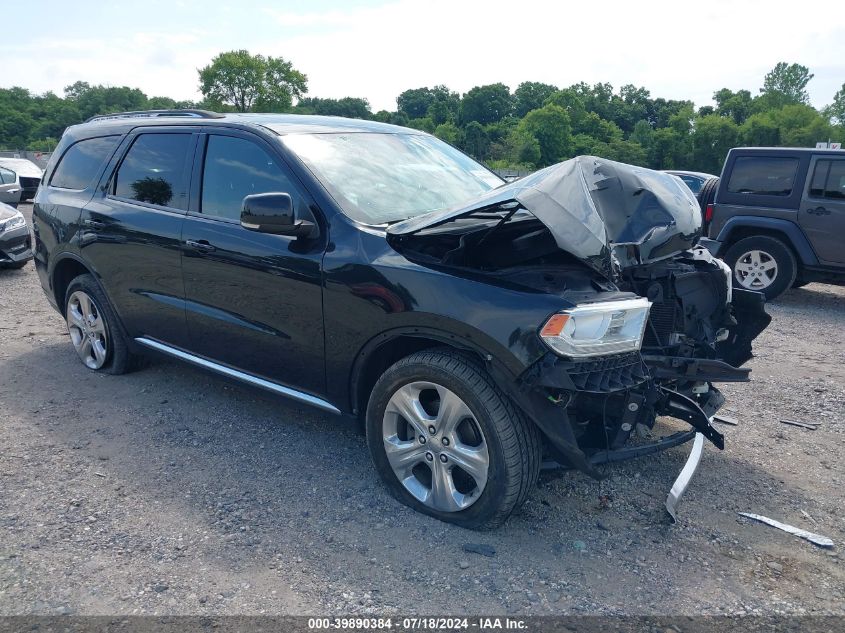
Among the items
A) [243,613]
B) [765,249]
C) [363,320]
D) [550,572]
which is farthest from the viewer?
[765,249]

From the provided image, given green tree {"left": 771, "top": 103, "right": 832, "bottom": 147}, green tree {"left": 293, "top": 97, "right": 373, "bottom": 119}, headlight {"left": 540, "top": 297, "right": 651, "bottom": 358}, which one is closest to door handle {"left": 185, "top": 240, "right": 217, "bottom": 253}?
headlight {"left": 540, "top": 297, "right": 651, "bottom": 358}

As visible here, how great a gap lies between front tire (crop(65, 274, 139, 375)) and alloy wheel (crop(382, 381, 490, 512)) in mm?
2681

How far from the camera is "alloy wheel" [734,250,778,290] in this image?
8.45m

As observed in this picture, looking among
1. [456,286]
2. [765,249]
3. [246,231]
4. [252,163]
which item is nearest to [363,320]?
[456,286]

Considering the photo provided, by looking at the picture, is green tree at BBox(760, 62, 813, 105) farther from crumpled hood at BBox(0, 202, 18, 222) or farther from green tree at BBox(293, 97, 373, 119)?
crumpled hood at BBox(0, 202, 18, 222)

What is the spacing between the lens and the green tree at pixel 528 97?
11938 centimetres

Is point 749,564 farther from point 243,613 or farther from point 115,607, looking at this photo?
point 115,607

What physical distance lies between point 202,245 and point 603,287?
7.59ft

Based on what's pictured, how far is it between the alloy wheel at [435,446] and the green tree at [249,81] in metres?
101

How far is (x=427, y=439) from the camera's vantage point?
9.96 ft

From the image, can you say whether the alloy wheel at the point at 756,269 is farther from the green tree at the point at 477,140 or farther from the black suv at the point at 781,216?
the green tree at the point at 477,140

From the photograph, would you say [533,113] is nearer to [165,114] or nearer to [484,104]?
[484,104]

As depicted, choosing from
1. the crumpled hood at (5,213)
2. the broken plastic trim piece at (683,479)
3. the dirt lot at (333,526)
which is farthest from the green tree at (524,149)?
the broken plastic trim piece at (683,479)

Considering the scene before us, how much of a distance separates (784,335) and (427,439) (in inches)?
208
